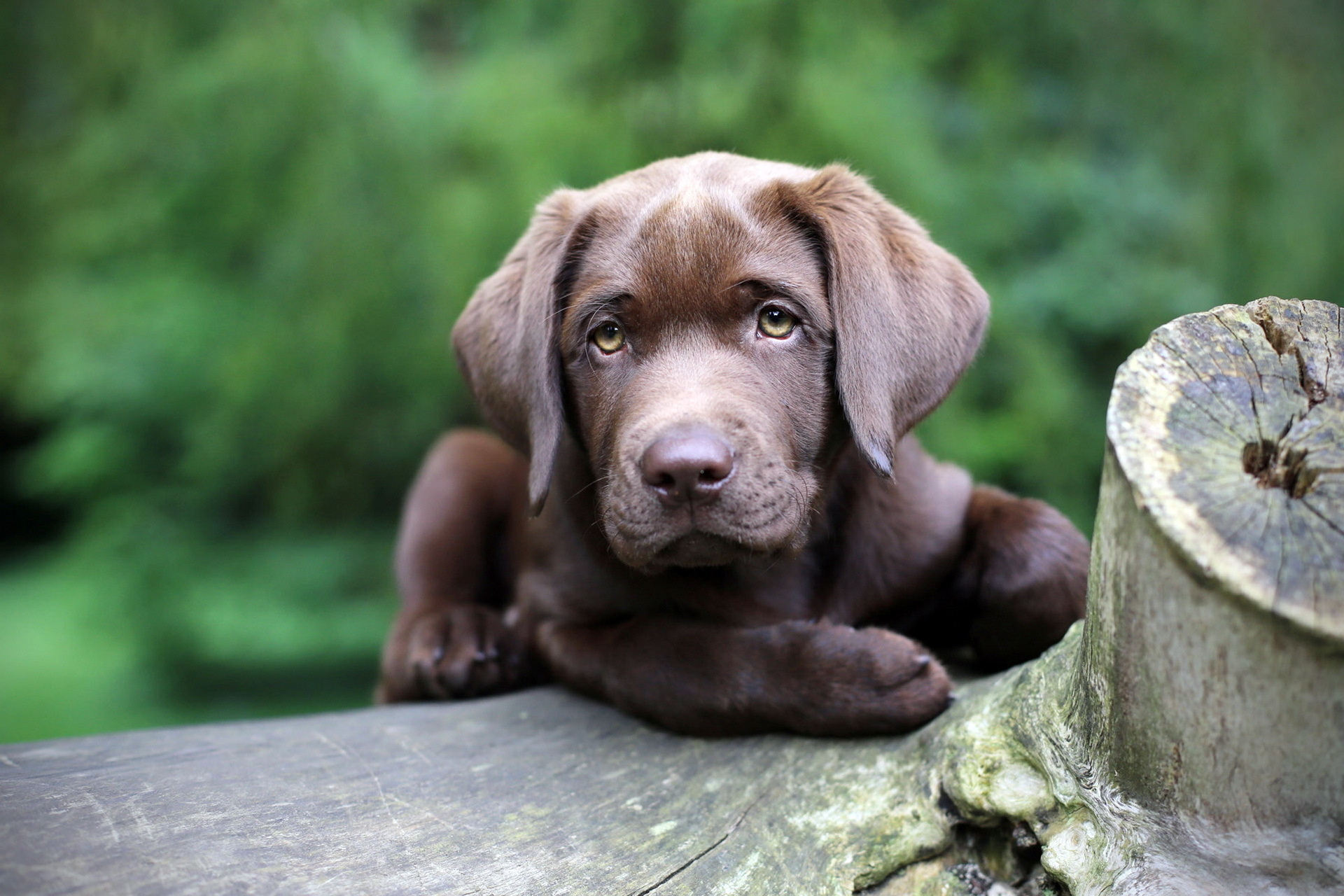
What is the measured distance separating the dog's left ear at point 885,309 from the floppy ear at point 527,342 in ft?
2.18

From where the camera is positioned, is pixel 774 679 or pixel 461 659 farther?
pixel 461 659

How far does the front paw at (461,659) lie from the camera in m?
3.42

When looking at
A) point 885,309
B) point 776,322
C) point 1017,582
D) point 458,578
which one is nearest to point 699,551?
point 776,322

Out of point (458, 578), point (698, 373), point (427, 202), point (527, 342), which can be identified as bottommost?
point (458, 578)

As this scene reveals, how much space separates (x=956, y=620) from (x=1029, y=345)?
2.47m

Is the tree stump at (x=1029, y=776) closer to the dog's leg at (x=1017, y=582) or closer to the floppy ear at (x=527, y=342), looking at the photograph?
the dog's leg at (x=1017, y=582)

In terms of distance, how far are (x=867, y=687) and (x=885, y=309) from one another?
0.92m

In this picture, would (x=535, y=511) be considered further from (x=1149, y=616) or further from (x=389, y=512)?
(x=389, y=512)

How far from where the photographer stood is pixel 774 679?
2512 mm

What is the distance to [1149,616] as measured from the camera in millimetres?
1828

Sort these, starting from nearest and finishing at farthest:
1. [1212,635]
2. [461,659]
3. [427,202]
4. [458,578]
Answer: [1212,635] → [461,659] → [458,578] → [427,202]

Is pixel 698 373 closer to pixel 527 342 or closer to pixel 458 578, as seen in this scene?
pixel 527 342

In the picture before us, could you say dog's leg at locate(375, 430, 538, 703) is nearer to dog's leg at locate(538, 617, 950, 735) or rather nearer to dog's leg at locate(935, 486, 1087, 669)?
dog's leg at locate(538, 617, 950, 735)

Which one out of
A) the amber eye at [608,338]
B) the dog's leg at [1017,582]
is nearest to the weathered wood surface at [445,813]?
the dog's leg at [1017,582]
